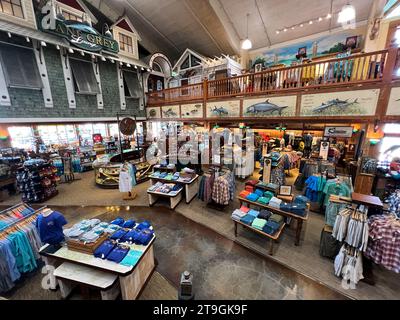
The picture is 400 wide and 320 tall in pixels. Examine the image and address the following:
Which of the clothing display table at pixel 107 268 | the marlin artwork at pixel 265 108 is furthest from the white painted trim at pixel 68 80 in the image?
the marlin artwork at pixel 265 108

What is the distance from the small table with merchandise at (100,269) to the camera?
239 centimetres

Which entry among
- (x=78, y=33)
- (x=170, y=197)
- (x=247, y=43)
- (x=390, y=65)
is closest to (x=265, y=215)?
(x=170, y=197)

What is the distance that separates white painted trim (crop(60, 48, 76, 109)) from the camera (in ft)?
29.7

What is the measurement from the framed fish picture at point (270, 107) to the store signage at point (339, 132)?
2.16m

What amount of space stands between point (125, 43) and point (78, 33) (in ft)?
11.4

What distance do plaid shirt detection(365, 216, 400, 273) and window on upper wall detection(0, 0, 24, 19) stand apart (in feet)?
46.5

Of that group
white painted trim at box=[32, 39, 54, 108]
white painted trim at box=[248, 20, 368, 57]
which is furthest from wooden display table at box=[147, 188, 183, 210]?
white painted trim at box=[248, 20, 368, 57]

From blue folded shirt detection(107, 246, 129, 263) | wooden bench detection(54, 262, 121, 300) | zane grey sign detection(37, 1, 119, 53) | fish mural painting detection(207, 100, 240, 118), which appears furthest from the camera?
fish mural painting detection(207, 100, 240, 118)

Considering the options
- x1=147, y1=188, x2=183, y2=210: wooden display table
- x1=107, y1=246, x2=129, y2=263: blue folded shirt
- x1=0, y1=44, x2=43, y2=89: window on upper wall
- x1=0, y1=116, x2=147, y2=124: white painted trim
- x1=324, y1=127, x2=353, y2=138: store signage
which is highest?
x1=0, y1=44, x2=43, y2=89: window on upper wall

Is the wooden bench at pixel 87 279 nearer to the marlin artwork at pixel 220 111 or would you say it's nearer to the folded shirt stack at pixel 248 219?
the folded shirt stack at pixel 248 219

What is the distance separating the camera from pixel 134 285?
8.71ft

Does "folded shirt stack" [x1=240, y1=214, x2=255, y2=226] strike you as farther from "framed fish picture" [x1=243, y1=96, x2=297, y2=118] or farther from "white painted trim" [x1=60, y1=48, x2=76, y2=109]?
"white painted trim" [x1=60, y1=48, x2=76, y2=109]

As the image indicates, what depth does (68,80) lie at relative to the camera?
9297mm

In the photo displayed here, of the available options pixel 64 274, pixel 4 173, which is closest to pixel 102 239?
pixel 64 274
